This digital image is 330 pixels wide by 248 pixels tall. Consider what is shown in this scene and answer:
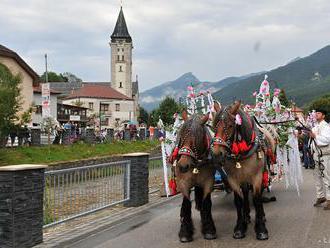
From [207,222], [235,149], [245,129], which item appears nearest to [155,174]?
[207,222]

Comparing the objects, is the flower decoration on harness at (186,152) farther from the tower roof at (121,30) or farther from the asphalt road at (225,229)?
the tower roof at (121,30)

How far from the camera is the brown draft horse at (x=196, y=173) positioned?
7.39 meters

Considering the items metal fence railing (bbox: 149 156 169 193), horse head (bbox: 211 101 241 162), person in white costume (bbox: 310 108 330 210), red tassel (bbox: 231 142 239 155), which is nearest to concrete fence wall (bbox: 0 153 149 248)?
horse head (bbox: 211 101 241 162)

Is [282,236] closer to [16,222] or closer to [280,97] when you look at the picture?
[16,222]

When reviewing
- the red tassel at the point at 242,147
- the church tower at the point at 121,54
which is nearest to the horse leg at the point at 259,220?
the red tassel at the point at 242,147

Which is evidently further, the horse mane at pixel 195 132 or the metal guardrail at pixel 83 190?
the metal guardrail at pixel 83 190

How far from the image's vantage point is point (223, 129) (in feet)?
23.2

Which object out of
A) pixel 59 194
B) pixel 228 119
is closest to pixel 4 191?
pixel 59 194

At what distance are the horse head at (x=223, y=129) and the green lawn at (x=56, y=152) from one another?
14.9 m

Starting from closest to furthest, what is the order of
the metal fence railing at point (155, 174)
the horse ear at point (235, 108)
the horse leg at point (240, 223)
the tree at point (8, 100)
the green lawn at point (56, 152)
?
the horse ear at point (235, 108) < the horse leg at point (240, 223) < the metal fence railing at point (155, 174) < the tree at point (8, 100) < the green lawn at point (56, 152)

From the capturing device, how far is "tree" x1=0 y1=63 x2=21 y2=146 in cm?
2078

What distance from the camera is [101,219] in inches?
388

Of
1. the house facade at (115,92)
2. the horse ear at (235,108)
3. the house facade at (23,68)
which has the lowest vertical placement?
the horse ear at (235,108)

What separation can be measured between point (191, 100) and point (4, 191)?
15.2ft
